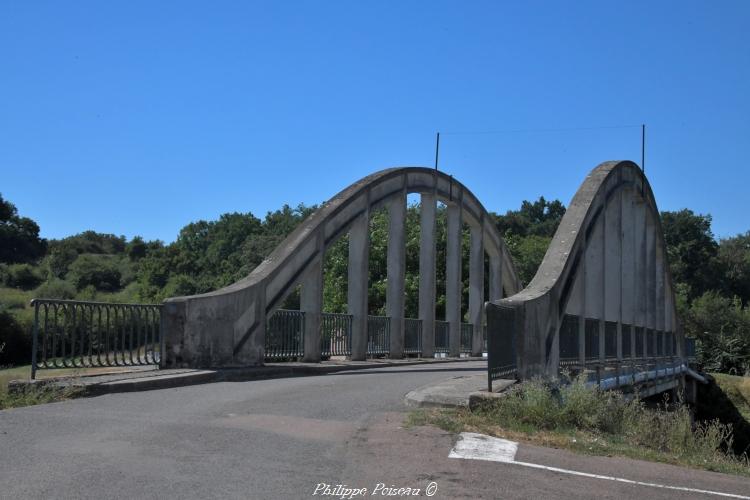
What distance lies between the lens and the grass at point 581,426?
292 inches

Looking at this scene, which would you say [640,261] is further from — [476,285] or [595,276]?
[595,276]

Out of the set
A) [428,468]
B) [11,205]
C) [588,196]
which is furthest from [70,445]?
[11,205]

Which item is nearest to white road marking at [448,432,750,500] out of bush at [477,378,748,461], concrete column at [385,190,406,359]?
bush at [477,378,748,461]

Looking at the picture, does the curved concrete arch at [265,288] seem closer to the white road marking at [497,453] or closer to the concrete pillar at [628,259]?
the concrete pillar at [628,259]

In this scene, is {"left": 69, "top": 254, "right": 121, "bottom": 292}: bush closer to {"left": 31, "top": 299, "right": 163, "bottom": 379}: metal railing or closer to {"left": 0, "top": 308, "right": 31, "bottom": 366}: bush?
{"left": 0, "top": 308, "right": 31, "bottom": 366}: bush

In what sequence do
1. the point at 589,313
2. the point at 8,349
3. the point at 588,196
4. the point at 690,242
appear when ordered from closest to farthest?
the point at 588,196 < the point at 589,313 < the point at 8,349 < the point at 690,242

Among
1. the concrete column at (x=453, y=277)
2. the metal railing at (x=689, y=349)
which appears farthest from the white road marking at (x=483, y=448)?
the metal railing at (x=689, y=349)

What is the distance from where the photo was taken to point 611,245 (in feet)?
76.4

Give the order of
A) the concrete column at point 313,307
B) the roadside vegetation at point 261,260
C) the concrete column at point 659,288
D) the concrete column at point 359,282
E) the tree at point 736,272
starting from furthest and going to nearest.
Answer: the tree at point 736,272
the roadside vegetation at point 261,260
the concrete column at point 659,288
the concrete column at point 359,282
the concrete column at point 313,307

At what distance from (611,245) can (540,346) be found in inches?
483

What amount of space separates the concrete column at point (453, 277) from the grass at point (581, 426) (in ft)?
55.7

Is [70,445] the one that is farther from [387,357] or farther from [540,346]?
[387,357]

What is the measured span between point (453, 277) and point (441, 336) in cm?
227

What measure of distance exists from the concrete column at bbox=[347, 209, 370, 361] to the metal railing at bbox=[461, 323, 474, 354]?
8747 mm
